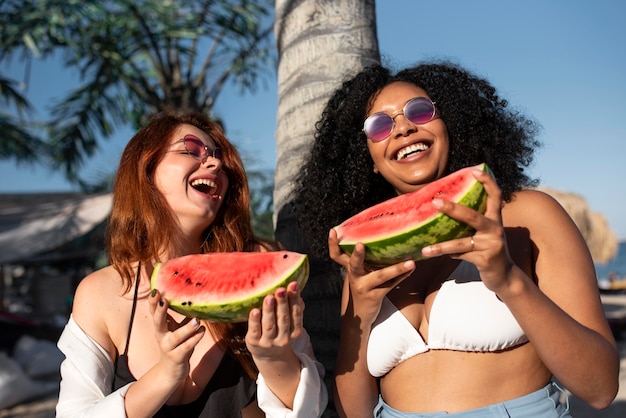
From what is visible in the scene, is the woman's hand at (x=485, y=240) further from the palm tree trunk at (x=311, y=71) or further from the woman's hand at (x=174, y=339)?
the palm tree trunk at (x=311, y=71)

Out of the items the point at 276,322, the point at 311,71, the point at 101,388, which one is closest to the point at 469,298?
the point at 276,322

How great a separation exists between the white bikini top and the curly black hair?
0.59m

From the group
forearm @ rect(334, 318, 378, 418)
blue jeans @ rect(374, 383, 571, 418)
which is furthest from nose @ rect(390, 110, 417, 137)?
blue jeans @ rect(374, 383, 571, 418)

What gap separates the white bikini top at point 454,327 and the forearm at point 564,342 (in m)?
0.12

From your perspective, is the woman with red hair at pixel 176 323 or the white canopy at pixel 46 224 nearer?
the woman with red hair at pixel 176 323

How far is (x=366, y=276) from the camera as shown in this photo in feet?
5.76

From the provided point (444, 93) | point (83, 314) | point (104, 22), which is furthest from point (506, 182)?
point (104, 22)

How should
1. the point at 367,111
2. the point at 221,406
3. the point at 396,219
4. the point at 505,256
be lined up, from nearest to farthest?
the point at 505,256 < the point at 396,219 < the point at 221,406 < the point at 367,111

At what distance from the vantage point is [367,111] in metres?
2.35

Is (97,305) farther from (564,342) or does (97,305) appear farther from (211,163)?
(564,342)

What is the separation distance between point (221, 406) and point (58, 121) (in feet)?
36.3

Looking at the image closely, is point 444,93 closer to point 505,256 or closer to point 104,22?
point 505,256

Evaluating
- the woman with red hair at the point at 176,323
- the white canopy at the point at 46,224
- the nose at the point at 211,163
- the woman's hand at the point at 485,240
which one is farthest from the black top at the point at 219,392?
the white canopy at the point at 46,224

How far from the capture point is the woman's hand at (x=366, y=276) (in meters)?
1.68
